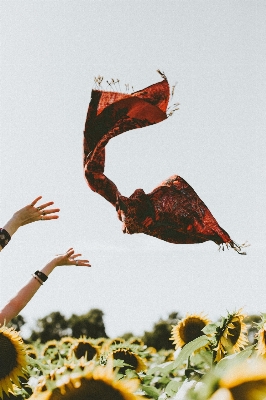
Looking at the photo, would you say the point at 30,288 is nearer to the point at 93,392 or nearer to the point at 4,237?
the point at 4,237

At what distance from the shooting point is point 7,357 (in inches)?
113

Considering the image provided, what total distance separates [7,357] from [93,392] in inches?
75.5

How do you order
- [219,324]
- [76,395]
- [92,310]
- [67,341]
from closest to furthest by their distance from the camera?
[76,395], [219,324], [67,341], [92,310]

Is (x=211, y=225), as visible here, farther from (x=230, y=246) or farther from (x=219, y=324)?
(x=219, y=324)

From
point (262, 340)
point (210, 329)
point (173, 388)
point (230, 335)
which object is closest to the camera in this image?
point (262, 340)

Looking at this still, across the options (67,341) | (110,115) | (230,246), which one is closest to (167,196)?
(230,246)

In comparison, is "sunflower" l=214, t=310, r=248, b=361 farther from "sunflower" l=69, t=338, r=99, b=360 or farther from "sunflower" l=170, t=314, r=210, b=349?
"sunflower" l=69, t=338, r=99, b=360

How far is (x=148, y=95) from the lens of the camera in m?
3.93

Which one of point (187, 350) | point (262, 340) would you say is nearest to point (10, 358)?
point (187, 350)

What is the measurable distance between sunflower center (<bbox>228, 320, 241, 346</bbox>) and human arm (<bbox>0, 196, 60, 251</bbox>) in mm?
1292

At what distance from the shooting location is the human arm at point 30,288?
2498 millimetres

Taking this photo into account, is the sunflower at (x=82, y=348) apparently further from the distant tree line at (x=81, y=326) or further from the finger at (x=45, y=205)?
the distant tree line at (x=81, y=326)

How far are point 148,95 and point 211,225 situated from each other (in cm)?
127

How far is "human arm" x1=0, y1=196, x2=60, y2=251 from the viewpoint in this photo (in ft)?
8.25
